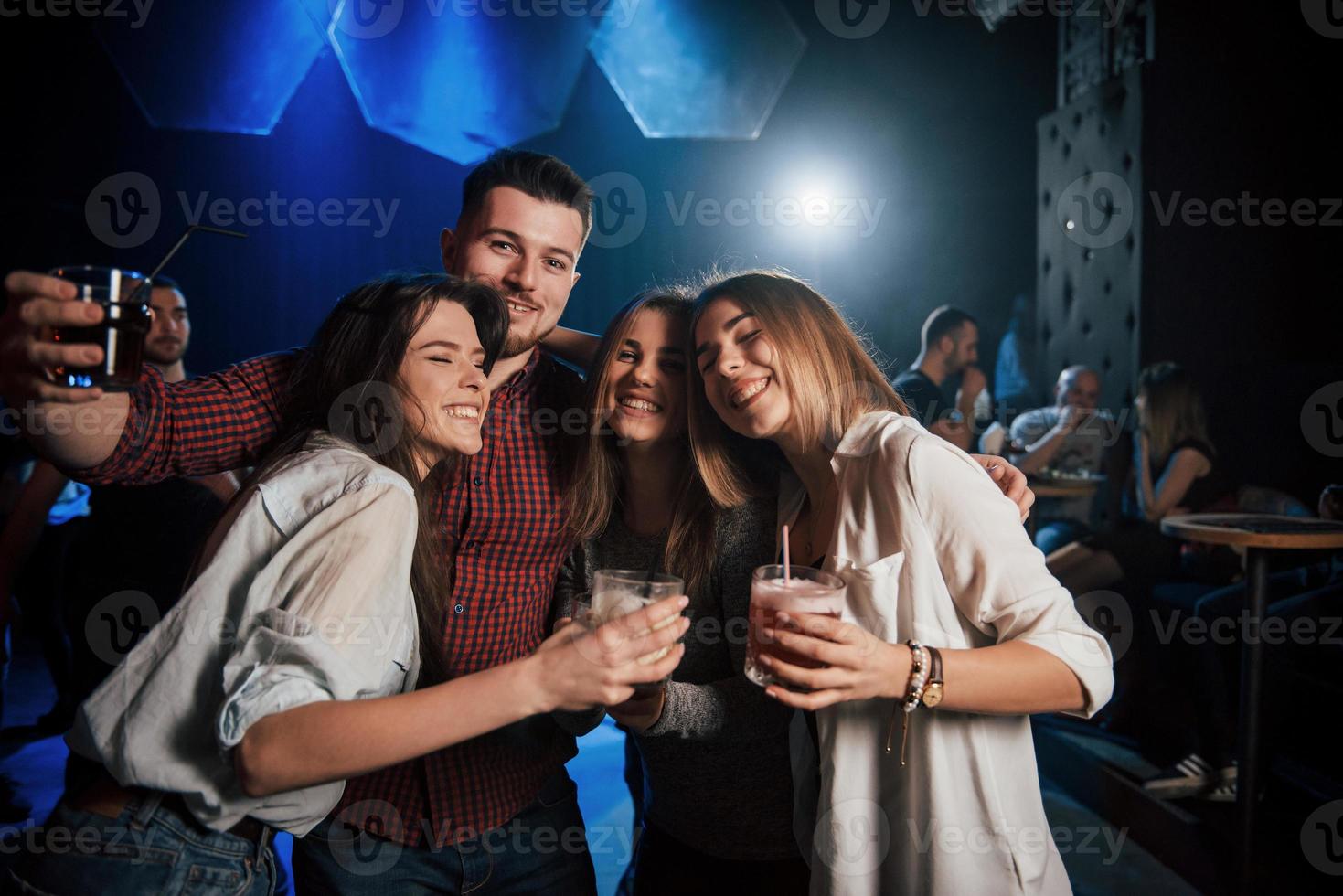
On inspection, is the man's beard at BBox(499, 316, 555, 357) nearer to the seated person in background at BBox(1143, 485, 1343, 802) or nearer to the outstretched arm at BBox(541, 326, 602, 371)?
the outstretched arm at BBox(541, 326, 602, 371)

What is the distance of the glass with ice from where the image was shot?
1.09m

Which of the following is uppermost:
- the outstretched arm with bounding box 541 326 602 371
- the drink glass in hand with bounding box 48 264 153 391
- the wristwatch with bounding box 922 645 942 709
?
the outstretched arm with bounding box 541 326 602 371

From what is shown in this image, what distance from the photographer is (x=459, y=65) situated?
207 inches

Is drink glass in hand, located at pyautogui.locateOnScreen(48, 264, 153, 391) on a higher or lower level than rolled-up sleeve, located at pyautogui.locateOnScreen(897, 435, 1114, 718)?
higher

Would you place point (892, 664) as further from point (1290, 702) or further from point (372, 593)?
point (1290, 702)

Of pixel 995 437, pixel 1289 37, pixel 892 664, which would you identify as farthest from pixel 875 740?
pixel 1289 37

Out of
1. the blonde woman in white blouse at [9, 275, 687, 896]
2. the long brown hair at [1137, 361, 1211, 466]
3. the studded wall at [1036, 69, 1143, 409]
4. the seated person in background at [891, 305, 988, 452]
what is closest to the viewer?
the blonde woman in white blouse at [9, 275, 687, 896]

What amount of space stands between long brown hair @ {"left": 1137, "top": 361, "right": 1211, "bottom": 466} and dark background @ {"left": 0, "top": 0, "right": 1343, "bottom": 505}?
2.23 ft

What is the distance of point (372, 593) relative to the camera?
3.26 feet

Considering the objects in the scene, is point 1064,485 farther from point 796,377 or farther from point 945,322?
point 796,377

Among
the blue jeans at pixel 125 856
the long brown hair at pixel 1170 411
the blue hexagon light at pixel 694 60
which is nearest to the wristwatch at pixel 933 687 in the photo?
the blue jeans at pixel 125 856

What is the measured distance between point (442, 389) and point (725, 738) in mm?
793

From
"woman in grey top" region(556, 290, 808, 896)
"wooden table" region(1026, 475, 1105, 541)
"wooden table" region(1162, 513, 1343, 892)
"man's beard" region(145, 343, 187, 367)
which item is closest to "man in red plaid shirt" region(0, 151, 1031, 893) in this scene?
"woman in grey top" region(556, 290, 808, 896)

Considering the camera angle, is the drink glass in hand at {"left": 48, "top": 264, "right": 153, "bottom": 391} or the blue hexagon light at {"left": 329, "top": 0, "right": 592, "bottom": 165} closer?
the drink glass in hand at {"left": 48, "top": 264, "right": 153, "bottom": 391}
